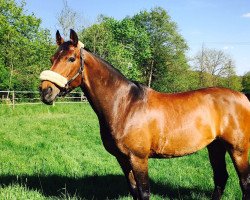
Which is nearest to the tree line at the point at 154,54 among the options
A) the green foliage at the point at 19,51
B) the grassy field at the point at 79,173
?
the green foliage at the point at 19,51

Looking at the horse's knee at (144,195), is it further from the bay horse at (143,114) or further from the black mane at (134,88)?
the black mane at (134,88)

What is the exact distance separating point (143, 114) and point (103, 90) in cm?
63

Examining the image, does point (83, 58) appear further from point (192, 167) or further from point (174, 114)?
point (192, 167)

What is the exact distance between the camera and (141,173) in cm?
404

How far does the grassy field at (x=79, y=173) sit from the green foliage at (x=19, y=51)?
21585mm

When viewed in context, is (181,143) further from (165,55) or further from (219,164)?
(165,55)

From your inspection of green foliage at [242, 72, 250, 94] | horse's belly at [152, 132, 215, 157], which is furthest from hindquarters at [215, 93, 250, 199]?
green foliage at [242, 72, 250, 94]

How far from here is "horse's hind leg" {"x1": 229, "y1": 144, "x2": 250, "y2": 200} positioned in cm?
461

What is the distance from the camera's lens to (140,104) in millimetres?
4191

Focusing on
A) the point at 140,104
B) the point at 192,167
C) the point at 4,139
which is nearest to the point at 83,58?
the point at 140,104

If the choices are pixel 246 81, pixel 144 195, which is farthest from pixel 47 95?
pixel 246 81

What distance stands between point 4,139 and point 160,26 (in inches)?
2048

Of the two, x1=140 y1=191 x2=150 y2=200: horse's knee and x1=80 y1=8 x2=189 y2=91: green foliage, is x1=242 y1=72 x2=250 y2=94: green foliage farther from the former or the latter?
x1=140 y1=191 x2=150 y2=200: horse's knee

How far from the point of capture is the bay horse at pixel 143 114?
152 inches
